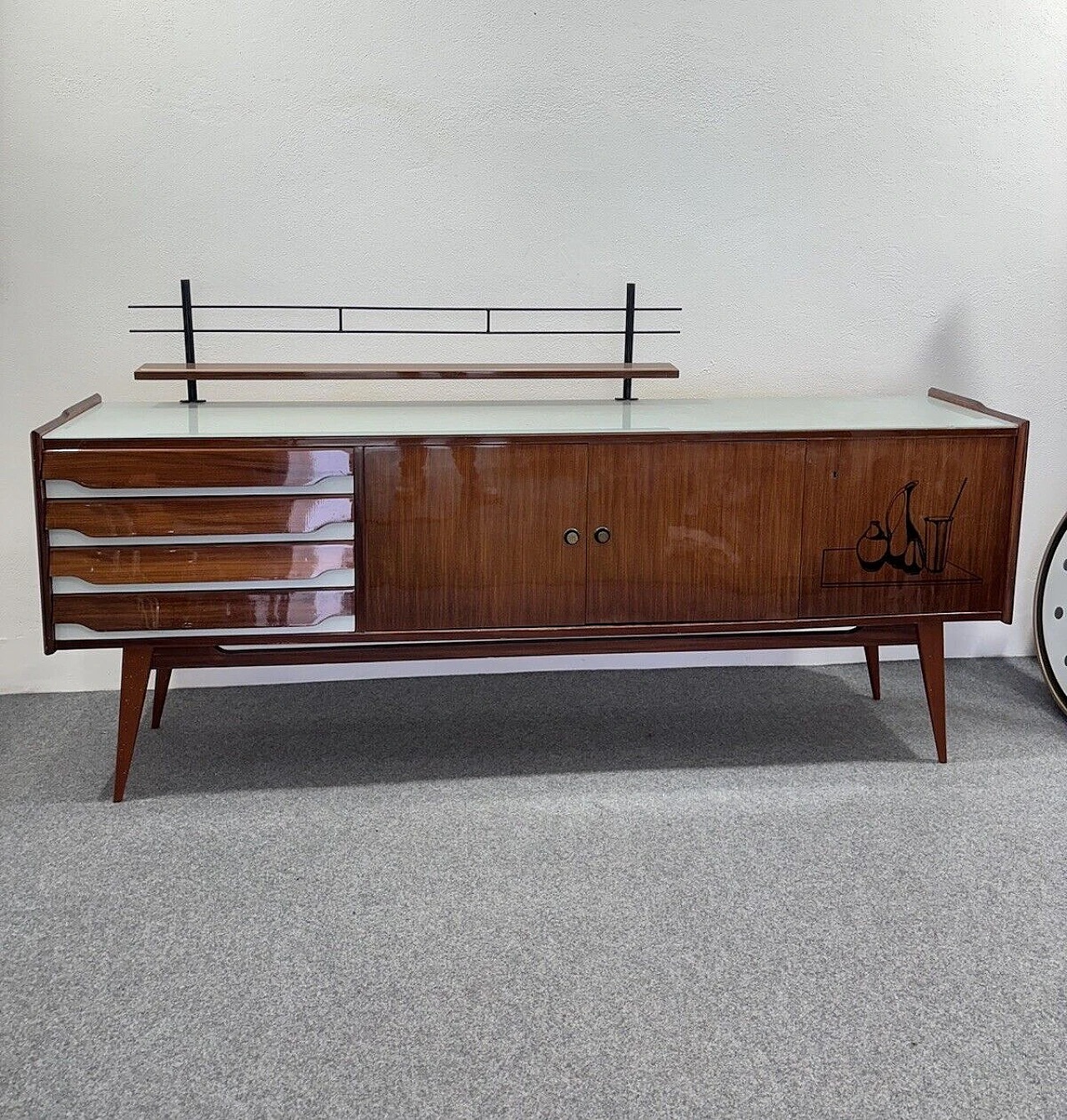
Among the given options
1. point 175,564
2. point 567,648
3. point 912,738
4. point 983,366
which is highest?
point 983,366

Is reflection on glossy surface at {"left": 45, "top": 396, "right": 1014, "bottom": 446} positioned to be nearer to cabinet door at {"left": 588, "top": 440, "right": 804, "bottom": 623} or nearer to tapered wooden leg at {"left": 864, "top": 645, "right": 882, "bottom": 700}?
cabinet door at {"left": 588, "top": 440, "right": 804, "bottom": 623}

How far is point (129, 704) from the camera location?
255 cm

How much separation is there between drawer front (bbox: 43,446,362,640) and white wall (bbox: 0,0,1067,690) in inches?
27.4

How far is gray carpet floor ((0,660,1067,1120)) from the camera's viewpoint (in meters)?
1.72

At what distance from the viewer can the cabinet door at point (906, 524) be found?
2646mm

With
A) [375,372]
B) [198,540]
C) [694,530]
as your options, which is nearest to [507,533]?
[694,530]

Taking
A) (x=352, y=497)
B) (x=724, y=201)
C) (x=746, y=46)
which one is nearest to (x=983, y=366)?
(x=724, y=201)

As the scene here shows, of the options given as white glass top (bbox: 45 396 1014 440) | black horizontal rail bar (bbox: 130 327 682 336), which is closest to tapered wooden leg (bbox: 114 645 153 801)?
white glass top (bbox: 45 396 1014 440)

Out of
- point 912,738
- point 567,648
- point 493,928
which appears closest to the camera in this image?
point 493,928

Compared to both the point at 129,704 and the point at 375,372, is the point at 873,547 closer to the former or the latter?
the point at 375,372

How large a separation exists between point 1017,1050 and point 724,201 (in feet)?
7.22

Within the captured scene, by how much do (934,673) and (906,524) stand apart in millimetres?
383

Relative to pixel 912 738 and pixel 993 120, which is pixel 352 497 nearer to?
pixel 912 738

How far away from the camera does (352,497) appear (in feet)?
8.33
